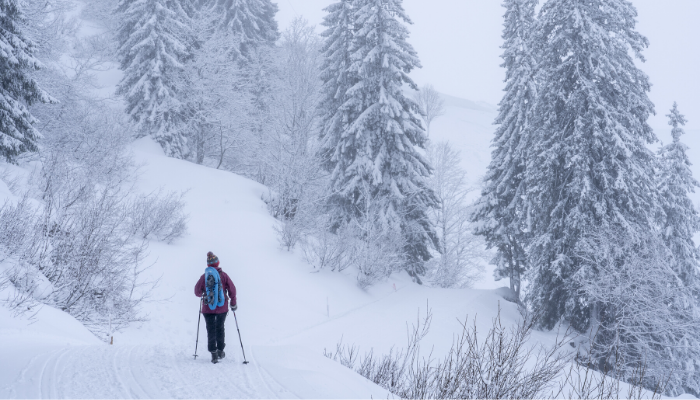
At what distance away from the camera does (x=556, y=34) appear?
15.8 metres

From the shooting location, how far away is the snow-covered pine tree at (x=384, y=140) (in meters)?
19.8

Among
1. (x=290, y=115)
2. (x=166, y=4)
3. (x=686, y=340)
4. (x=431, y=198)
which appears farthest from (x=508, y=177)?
(x=166, y=4)

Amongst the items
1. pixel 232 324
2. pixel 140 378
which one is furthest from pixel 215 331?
pixel 232 324

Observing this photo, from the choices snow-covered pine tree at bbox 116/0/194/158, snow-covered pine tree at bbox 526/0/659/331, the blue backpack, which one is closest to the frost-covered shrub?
the blue backpack

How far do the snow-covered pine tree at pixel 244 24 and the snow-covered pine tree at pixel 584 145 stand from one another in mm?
23214

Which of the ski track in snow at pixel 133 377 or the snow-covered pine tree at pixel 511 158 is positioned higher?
the snow-covered pine tree at pixel 511 158

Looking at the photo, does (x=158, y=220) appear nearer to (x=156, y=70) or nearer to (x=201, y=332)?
(x=201, y=332)

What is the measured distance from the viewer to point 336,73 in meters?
22.2

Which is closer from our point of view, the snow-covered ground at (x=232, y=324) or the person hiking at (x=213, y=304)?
the snow-covered ground at (x=232, y=324)

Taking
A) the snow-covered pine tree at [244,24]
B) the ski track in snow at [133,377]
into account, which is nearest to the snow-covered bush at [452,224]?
the snow-covered pine tree at [244,24]

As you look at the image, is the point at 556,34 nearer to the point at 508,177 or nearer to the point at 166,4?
the point at 508,177

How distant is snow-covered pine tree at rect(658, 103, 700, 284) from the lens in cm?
1830

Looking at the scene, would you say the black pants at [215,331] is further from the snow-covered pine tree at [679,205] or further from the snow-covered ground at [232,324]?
the snow-covered pine tree at [679,205]

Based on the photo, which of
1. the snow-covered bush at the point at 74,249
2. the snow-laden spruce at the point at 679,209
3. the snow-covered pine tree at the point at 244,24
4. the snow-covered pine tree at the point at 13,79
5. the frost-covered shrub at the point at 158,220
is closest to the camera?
the snow-covered bush at the point at 74,249
